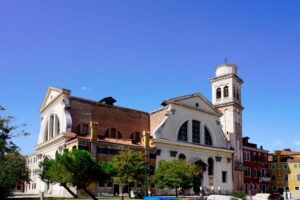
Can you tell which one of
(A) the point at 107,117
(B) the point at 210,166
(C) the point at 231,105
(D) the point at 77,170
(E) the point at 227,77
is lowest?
(D) the point at 77,170

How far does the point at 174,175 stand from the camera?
41.8m

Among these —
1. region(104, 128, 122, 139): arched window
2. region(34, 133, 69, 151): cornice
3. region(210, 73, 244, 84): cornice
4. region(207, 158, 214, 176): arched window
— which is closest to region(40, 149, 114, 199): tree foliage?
region(34, 133, 69, 151): cornice

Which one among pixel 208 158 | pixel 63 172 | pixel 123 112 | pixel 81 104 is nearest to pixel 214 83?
pixel 208 158

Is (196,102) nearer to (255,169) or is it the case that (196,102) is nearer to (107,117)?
(107,117)

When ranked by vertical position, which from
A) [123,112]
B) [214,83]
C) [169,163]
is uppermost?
[214,83]

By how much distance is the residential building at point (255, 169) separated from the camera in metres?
69.7

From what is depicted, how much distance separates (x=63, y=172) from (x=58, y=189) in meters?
14.5

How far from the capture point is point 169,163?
142 ft

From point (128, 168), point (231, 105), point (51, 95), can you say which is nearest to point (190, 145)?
point (231, 105)

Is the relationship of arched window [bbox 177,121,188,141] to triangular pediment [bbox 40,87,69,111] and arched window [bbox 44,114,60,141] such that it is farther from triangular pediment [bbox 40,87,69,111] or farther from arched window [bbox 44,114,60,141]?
triangular pediment [bbox 40,87,69,111]

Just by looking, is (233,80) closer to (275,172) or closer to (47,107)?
(275,172)

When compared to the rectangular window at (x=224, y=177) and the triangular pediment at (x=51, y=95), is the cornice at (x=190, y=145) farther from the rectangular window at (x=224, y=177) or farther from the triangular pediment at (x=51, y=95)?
the triangular pediment at (x=51, y=95)

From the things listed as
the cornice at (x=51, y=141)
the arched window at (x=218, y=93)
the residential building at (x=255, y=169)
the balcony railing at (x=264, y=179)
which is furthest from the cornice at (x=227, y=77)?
the cornice at (x=51, y=141)

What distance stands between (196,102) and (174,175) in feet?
66.5
